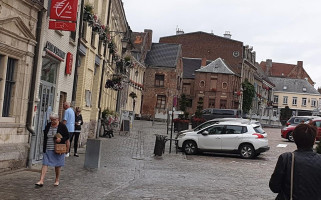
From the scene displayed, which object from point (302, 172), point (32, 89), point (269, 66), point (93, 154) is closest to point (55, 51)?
point (32, 89)

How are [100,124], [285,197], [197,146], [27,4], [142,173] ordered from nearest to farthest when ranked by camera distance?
[285,197], [27,4], [142,173], [197,146], [100,124]

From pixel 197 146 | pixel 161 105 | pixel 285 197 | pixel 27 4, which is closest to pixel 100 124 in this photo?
pixel 197 146

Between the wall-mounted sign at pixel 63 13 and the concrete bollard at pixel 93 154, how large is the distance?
3179 mm

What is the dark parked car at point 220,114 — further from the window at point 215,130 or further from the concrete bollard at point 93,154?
the concrete bollard at point 93,154

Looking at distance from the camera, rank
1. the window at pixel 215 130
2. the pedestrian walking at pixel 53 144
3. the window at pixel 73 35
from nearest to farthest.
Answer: the pedestrian walking at pixel 53 144, the window at pixel 73 35, the window at pixel 215 130

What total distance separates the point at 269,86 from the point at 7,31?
89972mm

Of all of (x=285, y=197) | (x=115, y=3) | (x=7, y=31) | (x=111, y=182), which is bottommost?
(x=111, y=182)

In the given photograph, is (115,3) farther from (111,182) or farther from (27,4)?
(111,182)

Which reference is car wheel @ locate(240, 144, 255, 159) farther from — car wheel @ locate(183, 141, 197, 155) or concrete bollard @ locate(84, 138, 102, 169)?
concrete bollard @ locate(84, 138, 102, 169)

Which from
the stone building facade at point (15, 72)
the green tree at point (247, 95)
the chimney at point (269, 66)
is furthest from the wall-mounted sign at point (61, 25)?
the chimney at point (269, 66)

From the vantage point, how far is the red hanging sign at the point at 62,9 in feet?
42.5

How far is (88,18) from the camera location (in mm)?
18359

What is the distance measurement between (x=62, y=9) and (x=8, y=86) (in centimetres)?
254

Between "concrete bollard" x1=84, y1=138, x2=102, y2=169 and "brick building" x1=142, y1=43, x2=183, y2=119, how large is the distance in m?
48.4
